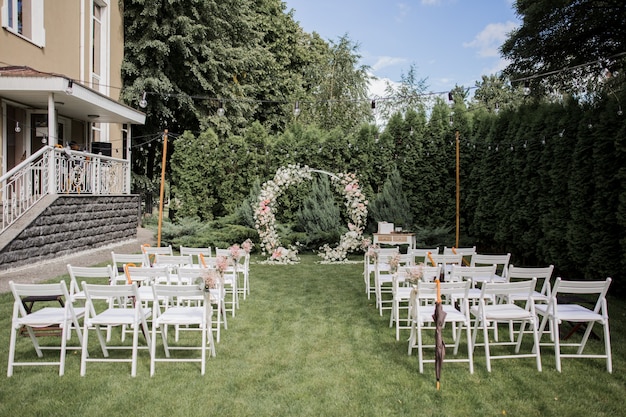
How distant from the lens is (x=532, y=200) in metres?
11.1

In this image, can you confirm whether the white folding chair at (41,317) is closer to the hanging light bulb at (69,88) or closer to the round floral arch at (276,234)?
the hanging light bulb at (69,88)

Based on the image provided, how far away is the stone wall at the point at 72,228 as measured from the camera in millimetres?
9909

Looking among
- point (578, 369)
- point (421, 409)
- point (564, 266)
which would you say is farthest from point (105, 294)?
point (564, 266)

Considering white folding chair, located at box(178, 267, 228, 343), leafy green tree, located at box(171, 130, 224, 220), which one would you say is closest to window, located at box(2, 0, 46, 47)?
leafy green tree, located at box(171, 130, 224, 220)

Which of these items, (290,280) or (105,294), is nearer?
(105,294)

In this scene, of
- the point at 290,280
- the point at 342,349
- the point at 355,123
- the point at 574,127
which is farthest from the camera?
the point at 355,123

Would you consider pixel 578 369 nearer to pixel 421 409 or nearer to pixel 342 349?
pixel 421 409

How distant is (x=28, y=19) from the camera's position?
13539 mm

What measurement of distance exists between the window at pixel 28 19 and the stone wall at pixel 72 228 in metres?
4.61

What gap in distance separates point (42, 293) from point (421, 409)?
3681 millimetres

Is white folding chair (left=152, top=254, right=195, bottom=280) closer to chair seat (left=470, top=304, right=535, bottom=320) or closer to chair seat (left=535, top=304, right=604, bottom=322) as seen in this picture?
chair seat (left=470, top=304, right=535, bottom=320)

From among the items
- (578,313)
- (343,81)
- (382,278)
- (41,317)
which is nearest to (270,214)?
(382,278)

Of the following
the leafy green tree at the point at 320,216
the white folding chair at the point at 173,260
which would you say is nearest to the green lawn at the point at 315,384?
the white folding chair at the point at 173,260

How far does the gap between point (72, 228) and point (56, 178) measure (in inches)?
46.2
